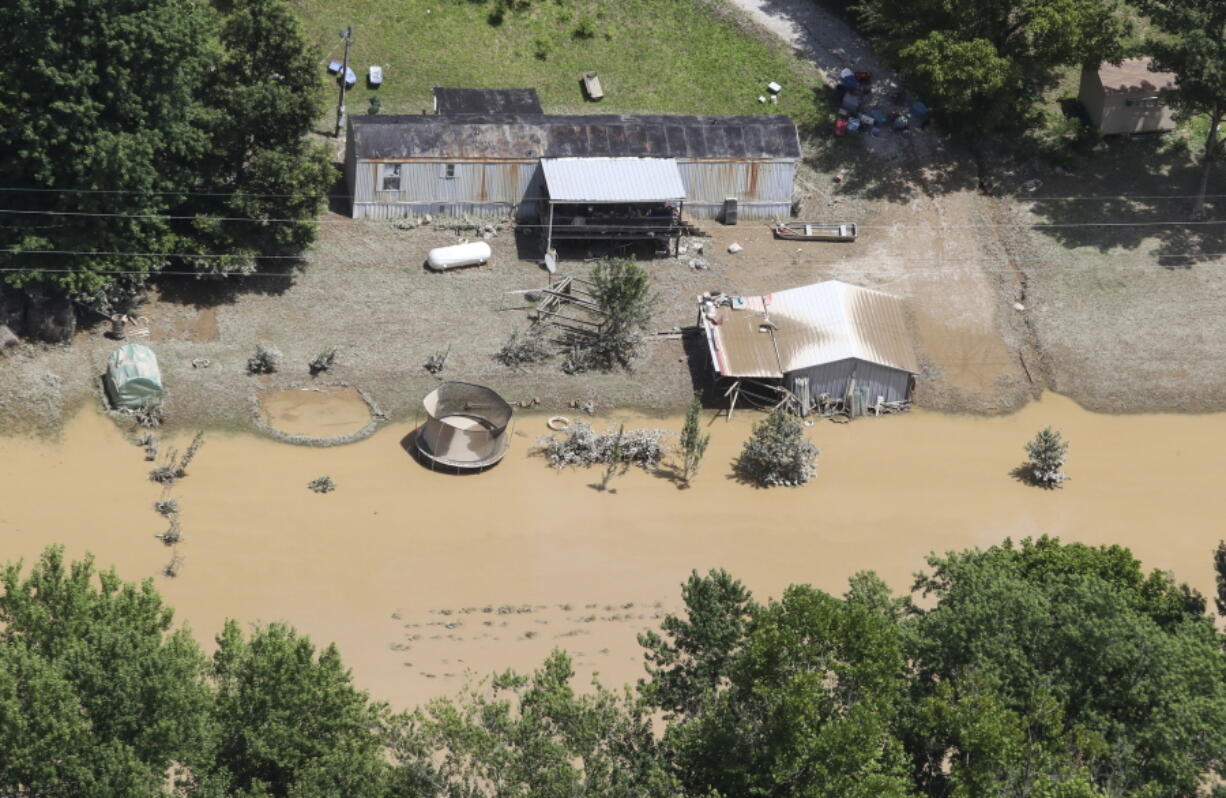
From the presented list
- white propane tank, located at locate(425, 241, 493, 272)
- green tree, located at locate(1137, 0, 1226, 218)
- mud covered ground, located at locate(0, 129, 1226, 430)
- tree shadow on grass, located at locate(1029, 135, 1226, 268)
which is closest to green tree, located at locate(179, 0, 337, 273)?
mud covered ground, located at locate(0, 129, 1226, 430)

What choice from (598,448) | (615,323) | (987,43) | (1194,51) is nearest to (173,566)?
(598,448)

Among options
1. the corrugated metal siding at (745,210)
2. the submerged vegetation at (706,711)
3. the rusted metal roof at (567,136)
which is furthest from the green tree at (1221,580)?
the rusted metal roof at (567,136)

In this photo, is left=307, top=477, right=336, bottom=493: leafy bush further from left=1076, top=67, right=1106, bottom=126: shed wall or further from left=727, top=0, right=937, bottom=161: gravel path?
left=1076, top=67, right=1106, bottom=126: shed wall

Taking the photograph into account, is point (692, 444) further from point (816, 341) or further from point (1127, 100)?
point (1127, 100)

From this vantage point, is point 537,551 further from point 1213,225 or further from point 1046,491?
point 1213,225

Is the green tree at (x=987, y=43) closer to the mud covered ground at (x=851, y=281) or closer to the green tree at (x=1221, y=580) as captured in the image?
the mud covered ground at (x=851, y=281)
